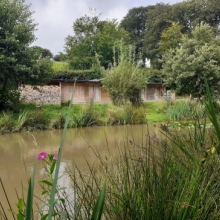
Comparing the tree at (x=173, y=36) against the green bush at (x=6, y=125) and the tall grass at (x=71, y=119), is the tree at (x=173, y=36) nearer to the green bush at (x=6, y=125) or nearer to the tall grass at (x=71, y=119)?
the tall grass at (x=71, y=119)

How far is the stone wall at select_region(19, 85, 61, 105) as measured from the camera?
17250 millimetres

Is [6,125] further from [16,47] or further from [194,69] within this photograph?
[194,69]

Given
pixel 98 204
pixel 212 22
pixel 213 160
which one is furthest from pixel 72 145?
pixel 212 22

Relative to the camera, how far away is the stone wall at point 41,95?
679 inches

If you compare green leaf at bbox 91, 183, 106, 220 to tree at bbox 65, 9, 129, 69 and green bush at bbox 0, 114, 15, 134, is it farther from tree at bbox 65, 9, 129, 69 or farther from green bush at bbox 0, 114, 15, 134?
tree at bbox 65, 9, 129, 69

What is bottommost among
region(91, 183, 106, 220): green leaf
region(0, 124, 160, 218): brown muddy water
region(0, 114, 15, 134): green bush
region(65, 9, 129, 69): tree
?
region(0, 124, 160, 218): brown muddy water

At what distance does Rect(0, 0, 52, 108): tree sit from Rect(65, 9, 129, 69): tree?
51.2 feet

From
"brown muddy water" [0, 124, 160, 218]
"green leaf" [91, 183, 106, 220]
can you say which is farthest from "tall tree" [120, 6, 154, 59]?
"green leaf" [91, 183, 106, 220]

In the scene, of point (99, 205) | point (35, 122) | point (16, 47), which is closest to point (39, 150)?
point (35, 122)

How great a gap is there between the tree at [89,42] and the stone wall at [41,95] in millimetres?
12217

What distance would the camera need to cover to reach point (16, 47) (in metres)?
13.5

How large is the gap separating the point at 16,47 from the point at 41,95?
4494 mm

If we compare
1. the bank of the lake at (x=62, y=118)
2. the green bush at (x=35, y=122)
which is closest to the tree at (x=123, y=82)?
the bank of the lake at (x=62, y=118)

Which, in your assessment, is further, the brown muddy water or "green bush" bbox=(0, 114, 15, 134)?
"green bush" bbox=(0, 114, 15, 134)
